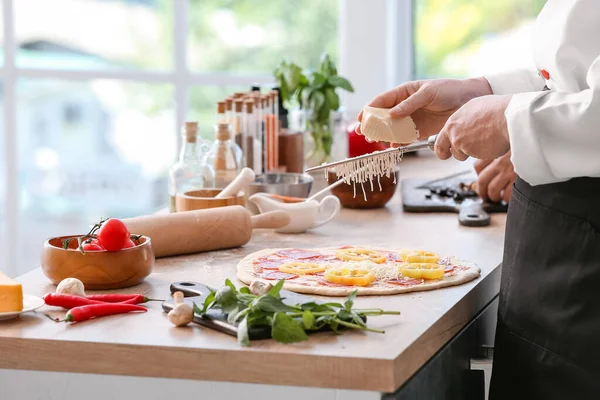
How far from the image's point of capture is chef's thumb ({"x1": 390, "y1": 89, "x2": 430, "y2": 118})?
1751mm

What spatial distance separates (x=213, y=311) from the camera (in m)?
1.30

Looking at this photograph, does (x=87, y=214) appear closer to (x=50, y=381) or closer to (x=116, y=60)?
(x=116, y=60)

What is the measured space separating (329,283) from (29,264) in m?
3.31

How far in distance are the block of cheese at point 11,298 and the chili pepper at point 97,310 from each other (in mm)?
68

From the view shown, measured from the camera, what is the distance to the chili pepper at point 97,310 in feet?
4.29

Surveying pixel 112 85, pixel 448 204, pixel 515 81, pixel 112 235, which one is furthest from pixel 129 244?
pixel 112 85

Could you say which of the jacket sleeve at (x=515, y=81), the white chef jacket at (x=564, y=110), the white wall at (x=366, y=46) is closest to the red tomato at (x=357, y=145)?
the white wall at (x=366, y=46)

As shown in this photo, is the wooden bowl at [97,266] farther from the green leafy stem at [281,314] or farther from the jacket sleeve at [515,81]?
the jacket sleeve at [515,81]

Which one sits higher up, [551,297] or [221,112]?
[221,112]

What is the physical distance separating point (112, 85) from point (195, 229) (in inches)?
116

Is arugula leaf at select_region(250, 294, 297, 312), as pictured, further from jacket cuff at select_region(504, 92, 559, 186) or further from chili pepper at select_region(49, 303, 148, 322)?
jacket cuff at select_region(504, 92, 559, 186)

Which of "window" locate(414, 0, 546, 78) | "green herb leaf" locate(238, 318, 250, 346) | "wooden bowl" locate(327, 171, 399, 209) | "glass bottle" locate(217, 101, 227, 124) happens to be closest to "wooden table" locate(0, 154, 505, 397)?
"green herb leaf" locate(238, 318, 250, 346)

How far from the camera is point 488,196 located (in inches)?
89.2

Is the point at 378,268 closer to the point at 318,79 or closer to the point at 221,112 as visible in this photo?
the point at 221,112
